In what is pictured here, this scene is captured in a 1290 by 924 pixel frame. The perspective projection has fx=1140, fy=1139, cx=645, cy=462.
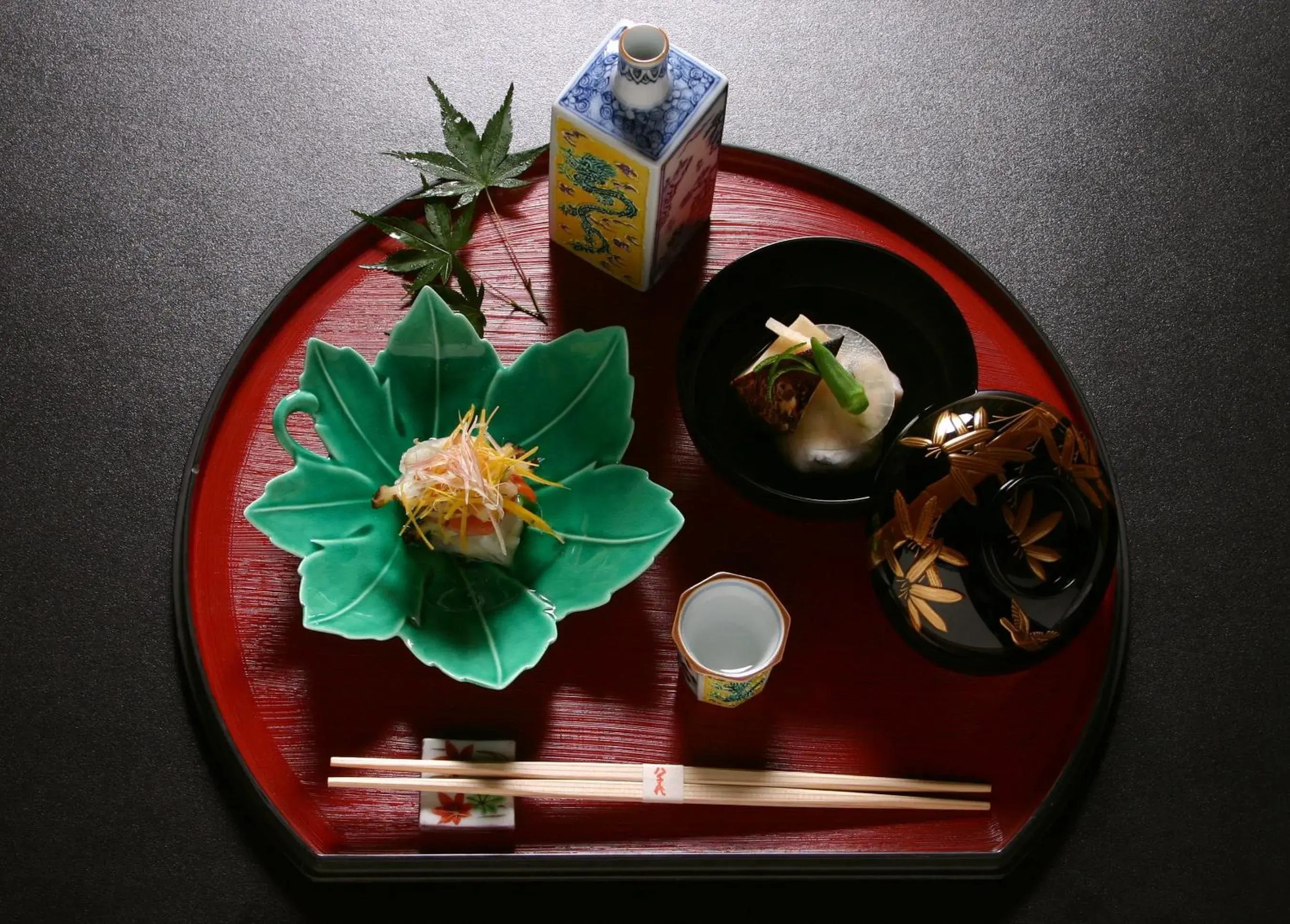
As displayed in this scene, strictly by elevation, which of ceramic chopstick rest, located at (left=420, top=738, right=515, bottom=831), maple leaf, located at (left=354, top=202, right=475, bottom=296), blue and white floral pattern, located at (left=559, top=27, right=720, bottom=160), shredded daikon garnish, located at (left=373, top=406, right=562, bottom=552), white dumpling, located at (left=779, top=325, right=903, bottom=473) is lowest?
ceramic chopstick rest, located at (left=420, top=738, right=515, bottom=831)

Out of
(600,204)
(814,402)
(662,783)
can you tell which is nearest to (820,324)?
(814,402)

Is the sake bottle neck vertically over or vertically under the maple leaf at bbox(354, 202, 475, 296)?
over

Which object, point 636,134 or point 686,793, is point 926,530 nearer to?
point 686,793

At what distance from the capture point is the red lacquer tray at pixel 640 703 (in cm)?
116

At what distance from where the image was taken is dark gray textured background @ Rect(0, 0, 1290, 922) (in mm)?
1377

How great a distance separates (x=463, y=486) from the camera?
44.4 inches

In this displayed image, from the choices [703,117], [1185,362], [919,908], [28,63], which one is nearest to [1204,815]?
[919,908]

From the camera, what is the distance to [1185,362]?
1601 mm

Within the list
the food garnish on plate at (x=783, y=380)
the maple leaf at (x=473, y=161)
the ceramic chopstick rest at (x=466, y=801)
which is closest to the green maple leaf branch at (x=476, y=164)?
the maple leaf at (x=473, y=161)

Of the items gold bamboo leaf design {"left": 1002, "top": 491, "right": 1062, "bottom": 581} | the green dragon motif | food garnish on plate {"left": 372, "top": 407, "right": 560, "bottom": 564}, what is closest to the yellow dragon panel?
the green dragon motif

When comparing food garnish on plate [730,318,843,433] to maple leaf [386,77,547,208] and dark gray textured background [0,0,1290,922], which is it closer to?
maple leaf [386,77,547,208]

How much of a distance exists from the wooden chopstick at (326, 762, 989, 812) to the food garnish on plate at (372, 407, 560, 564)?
229 millimetres

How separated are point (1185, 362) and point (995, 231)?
0.32m

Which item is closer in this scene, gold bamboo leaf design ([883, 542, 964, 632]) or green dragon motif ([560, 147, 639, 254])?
gold bamboo leaf design ([883, 542, 964, 632])
